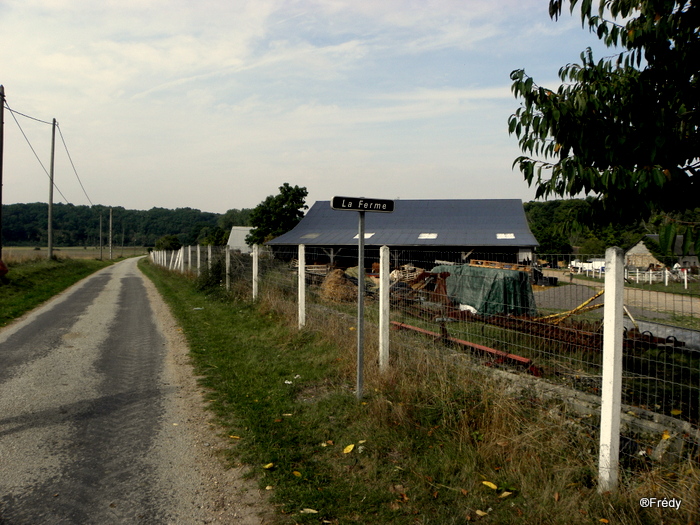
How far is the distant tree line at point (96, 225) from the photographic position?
73.9 m

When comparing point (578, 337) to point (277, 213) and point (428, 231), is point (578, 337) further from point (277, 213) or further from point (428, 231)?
point (277, 213)

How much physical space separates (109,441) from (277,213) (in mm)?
49382

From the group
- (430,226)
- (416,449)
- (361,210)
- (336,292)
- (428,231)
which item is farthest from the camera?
(430,226)

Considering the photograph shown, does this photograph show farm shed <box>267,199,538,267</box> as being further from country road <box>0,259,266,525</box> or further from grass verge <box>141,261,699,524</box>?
grass verge <box>141,261,699,524</box>

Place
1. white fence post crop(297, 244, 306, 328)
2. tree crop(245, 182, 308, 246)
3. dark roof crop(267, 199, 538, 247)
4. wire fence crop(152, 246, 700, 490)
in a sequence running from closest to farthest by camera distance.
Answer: wire fence crop(152, 246, 700, 490) < white fence post crop(297, 244, 306, 328) < dark roof crop(267, 199, 538, 247) < tree crop(245, 182, 308, 246)

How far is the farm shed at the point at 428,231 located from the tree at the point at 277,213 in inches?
615

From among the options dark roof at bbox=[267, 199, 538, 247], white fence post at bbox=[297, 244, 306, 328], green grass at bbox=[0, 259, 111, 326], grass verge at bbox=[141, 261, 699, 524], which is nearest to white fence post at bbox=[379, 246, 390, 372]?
grass verge at bbox=[141, 261, 699, 524]

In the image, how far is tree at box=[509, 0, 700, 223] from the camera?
4547mm

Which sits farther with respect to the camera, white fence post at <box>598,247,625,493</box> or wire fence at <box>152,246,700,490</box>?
wire fence at <box>152,246,700,490</box>

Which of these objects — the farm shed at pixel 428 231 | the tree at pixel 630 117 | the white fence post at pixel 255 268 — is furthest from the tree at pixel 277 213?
the tree at pixel 630 117

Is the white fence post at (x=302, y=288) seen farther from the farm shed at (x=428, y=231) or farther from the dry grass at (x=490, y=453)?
the farm shed at (x=428, y=231)

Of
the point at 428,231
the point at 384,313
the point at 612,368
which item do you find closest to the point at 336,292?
the point at 384,313

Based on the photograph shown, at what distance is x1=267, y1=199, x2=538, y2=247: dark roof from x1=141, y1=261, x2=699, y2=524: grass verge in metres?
22.9

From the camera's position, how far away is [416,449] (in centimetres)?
418
